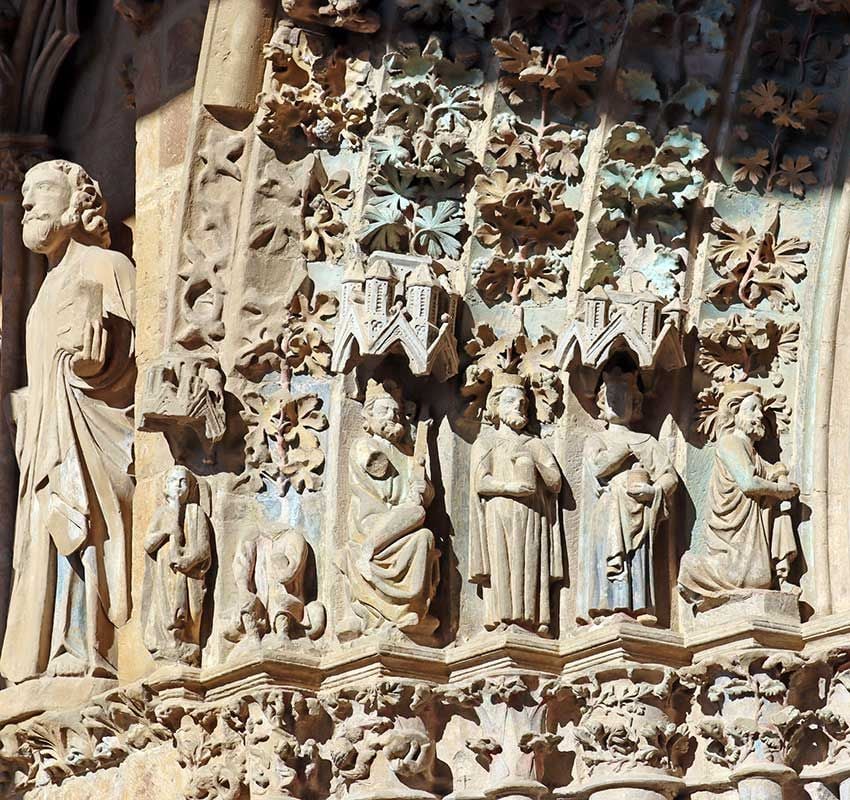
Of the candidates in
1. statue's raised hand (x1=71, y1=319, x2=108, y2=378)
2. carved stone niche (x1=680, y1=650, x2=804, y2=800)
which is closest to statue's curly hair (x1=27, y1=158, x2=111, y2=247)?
statue's raised hand (x1=71, y1=319, x2=108, y2=378)

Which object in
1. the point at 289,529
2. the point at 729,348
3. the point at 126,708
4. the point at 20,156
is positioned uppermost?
the point at 20,156

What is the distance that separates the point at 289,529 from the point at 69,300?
55.3 inches

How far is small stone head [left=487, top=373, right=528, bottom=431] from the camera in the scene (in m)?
9.34

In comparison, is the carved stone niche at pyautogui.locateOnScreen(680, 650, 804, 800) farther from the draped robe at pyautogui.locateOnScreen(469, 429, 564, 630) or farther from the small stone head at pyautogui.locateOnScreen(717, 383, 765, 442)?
the small stone head at pyautogui.locateOnScreen(717, 383, 765, 442)

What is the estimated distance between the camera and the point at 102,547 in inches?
398

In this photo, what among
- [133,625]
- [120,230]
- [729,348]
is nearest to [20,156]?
[120,230]

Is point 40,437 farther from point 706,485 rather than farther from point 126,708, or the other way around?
point 706,485

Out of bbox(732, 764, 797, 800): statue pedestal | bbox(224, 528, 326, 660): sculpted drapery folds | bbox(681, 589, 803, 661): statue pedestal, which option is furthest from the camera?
bbox(224, 528, 326, 660): sculpted drapery folds

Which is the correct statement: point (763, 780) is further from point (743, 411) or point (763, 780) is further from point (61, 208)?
point (61, 208)

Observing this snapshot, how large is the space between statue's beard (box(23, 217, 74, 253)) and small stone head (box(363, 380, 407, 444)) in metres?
1.61

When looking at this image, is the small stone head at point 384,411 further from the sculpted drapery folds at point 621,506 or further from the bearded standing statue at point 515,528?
the sculpted drapery folds at point 621,506

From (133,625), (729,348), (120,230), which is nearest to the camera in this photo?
(729,348)

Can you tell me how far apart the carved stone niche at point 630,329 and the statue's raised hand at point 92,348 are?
6.25ft

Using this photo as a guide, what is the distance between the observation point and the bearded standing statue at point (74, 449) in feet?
33.0
